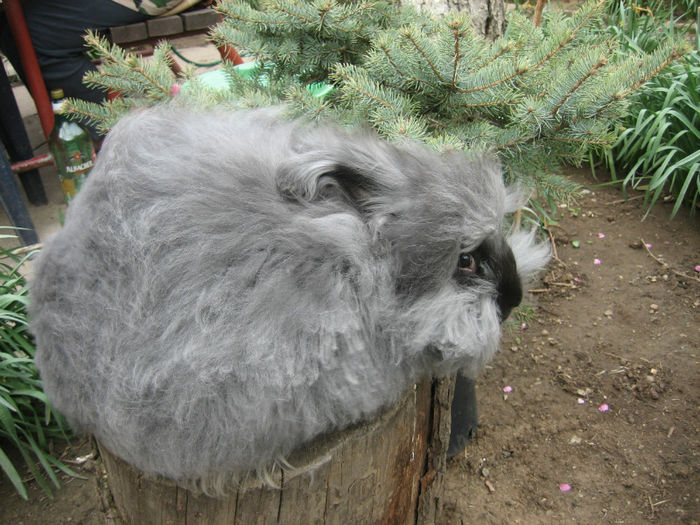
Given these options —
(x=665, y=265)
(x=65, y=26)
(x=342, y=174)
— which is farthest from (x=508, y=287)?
(x=65, y=26)

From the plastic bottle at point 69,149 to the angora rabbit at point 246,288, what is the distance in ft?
8.49

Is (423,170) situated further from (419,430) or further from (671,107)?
(671,107)

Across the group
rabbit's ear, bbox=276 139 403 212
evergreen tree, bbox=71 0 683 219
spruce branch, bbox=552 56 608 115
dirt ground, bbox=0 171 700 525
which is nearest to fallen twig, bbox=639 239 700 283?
dirt ground, bbox=0 171 700 525

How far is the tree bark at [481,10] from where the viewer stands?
2.79m

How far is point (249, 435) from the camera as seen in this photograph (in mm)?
1459

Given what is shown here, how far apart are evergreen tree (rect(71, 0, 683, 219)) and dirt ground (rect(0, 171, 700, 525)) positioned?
3.60 ft

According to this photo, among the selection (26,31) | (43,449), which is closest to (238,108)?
(43,449)

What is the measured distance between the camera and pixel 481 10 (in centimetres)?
285

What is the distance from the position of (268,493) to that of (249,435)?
0.27 meters

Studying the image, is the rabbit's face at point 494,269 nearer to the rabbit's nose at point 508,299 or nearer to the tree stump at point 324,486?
the rabbit's nose at point 508,299

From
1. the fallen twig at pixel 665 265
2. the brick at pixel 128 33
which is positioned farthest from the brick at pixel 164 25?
the fallen twig at pixel 665 265

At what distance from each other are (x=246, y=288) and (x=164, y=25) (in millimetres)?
3126

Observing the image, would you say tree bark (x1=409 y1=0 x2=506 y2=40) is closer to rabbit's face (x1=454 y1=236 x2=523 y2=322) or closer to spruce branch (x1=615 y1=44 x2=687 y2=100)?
spruce branch (x1=615 y1=44 x2=687 y2=100)

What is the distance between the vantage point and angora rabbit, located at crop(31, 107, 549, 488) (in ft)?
4.74
